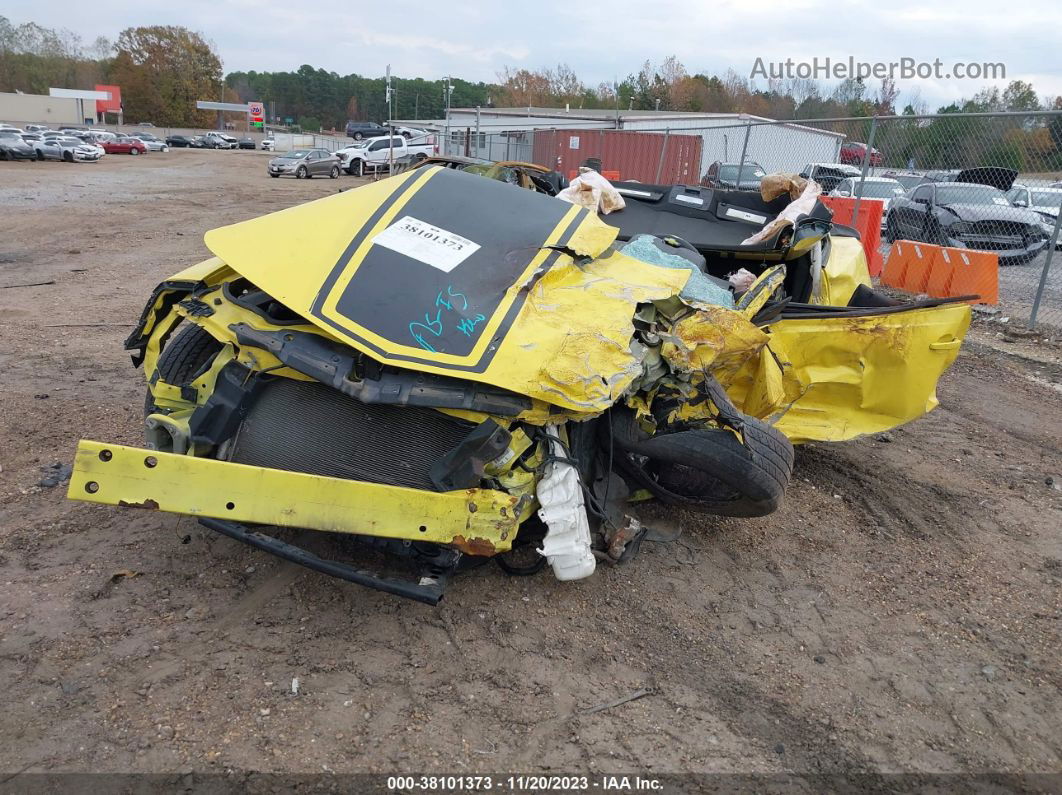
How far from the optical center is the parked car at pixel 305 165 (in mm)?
30234

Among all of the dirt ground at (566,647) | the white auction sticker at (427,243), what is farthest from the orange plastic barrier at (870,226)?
the white auction sticker at (427,243)

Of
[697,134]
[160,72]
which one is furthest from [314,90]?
[697,134]

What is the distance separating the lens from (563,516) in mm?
2783

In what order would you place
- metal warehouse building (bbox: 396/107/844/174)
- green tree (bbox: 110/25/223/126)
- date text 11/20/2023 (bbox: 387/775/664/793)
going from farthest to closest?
1. green tree (bbox: 110/25/223/126)
2. metal warehouse building (bbox: 396/107/844/174)
3. date text 11/20/2023 (bbox: 387/775/664/793)

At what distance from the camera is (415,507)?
8.47 feet

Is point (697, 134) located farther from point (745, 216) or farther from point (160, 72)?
point (160, 72)

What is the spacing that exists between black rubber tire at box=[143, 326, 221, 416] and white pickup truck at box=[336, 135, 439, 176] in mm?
30430

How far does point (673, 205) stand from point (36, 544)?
4082mm

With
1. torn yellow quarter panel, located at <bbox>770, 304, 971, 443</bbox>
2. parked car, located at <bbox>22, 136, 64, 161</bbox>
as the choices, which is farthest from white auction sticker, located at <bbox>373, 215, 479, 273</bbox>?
parked car, located at <bbox>22, 136, 64, 161</bbox>

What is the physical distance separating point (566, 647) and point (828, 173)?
13466 mm

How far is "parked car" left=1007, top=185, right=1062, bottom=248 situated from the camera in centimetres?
1007

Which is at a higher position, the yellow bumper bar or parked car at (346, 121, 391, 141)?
parked car at (346, 121, 391, 141)

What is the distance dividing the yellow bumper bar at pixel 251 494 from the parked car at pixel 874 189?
33.4 ft

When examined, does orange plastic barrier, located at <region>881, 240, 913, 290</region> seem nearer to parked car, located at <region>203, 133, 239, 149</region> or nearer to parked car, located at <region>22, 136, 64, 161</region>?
parked car, located at <region>22, 136, 64, 161</region>
